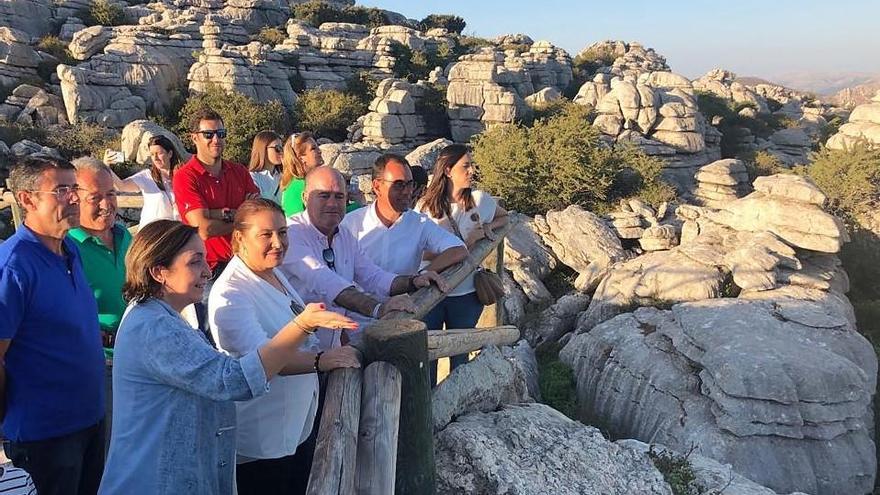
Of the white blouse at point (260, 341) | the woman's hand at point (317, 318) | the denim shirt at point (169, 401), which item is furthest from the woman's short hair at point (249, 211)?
the woman's hand at point (317, 318)

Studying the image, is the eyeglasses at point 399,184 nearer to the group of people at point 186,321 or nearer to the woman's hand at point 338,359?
the group of people at point 186,321

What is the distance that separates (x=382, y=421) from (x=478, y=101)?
22740mm

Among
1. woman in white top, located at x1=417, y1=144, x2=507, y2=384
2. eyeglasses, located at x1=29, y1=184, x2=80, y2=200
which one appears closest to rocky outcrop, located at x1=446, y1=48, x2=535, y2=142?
woman in white top, located at x1=417, y1=144, x2=507, y2=384

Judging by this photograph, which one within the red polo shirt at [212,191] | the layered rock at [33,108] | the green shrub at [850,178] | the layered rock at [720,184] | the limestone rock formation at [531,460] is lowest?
the layered rock at [720,184]

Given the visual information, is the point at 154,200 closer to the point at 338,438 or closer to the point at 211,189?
the point at 211,189

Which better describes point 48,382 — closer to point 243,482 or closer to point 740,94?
point 243,482

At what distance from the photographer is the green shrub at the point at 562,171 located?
542 inches

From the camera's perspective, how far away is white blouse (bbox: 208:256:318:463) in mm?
2240

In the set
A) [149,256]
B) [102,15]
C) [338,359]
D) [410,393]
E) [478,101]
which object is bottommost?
[478,101]

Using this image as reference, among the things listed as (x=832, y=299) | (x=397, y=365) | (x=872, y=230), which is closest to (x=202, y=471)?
(x=397, y=365)

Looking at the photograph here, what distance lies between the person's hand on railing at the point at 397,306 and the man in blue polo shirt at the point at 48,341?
3.98 feet

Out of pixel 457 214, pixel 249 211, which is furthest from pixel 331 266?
pixel 457 214

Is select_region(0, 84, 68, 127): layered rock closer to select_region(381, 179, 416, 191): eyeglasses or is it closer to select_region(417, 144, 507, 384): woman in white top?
select_region(417, 144, 507, 384): woman in white top

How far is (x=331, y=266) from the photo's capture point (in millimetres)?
3170
